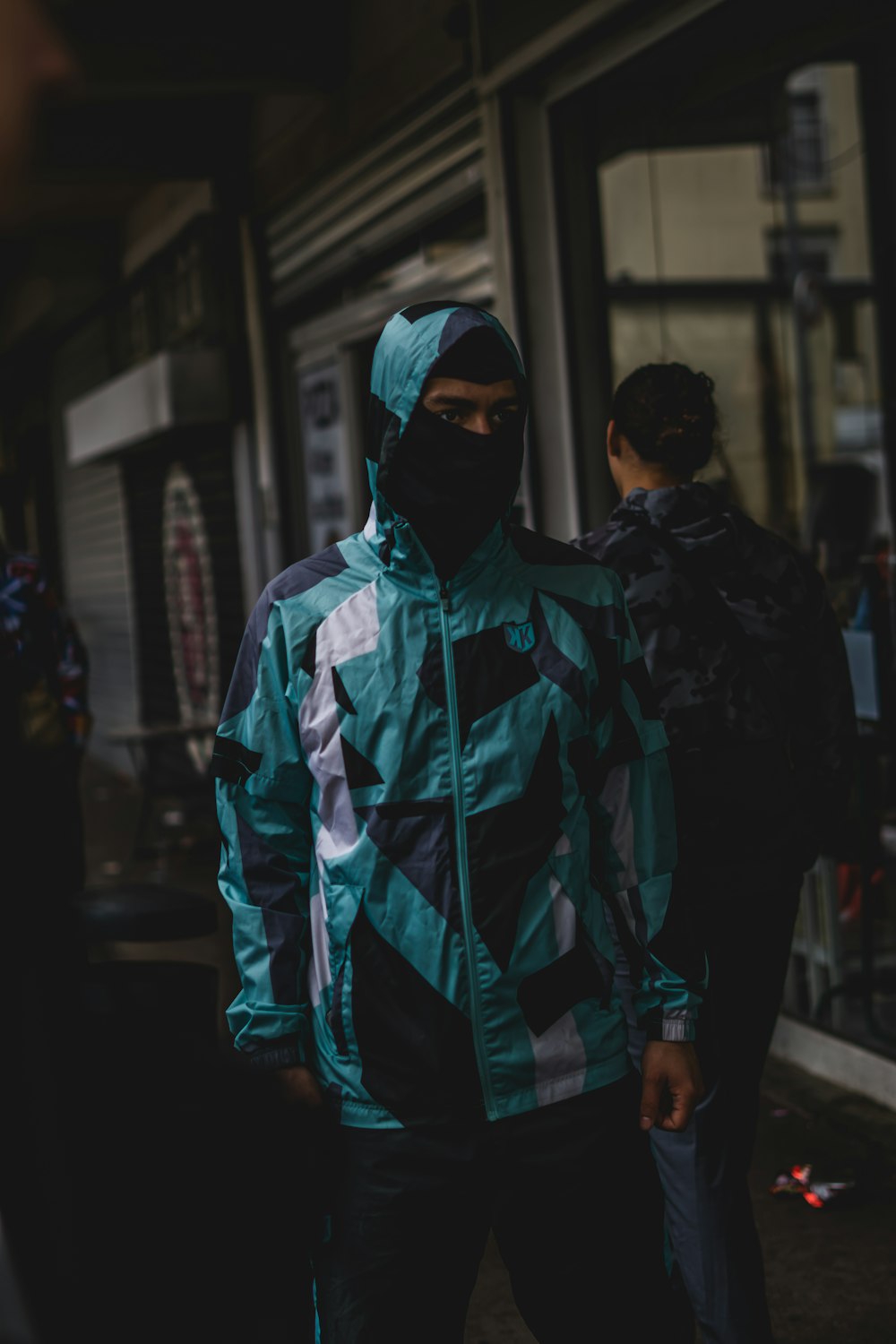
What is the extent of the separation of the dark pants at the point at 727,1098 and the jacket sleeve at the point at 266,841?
0.86 meters

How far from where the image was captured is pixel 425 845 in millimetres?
2000

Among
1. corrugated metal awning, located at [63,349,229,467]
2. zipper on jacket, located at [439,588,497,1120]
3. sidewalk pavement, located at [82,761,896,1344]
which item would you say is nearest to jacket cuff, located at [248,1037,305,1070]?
zipper on jacket, located at [439,588,497,1120]

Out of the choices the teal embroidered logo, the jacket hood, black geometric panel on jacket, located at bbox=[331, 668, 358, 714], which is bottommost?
black geometric panel on jacket, located at bbox=[331, 668, 358, 714]

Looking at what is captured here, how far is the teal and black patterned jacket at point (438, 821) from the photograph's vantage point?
1993 mm

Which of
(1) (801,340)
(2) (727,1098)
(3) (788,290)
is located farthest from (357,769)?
(3) (788,290)

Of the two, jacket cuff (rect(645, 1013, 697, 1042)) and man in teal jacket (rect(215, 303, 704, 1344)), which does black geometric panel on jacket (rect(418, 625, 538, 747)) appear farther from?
jacket cuff (rect(645, 1013, 697, 1042))

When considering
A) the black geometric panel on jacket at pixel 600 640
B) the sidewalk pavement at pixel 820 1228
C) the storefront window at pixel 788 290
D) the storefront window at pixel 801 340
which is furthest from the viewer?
the storefront window at pixel 788 290

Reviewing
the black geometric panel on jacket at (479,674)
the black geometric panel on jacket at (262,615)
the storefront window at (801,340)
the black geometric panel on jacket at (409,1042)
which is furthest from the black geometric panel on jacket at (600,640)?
Answer: the storefront window at (801,340)

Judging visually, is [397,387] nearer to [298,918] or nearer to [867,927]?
[298,918]

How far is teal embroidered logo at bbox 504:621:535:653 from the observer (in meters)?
2.06

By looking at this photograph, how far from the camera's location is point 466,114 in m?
6.22

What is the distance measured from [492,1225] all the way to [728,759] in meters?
1.01

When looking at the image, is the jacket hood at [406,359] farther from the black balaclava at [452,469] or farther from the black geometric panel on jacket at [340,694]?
the black geometric panel on jacket at [340,694]

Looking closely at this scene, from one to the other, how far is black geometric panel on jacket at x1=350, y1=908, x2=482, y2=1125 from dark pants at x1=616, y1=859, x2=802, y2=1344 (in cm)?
81
